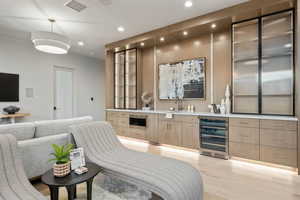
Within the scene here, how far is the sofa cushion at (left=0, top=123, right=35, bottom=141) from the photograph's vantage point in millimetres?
2321

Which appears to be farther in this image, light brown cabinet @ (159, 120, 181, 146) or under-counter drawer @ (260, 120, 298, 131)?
light brown cabinet @ (159, 120, 181, 146)

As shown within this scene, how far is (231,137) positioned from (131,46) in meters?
3.88

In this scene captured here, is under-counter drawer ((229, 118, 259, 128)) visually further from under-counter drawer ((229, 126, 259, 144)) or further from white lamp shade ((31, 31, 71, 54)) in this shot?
white lamp shade ((31, 31, 71, 54))

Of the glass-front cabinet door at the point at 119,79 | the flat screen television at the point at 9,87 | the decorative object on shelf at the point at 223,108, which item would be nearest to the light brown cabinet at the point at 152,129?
the glass-front cabinet door at the point at 119,79

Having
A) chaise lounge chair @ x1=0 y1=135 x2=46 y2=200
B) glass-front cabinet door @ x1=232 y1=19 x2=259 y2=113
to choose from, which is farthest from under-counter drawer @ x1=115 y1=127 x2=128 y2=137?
chaise lounge chair @ x1=0 y1=135 x2=46 y2=200

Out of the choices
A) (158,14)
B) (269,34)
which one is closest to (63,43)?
(158,14)

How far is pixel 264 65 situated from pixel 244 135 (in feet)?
4.97

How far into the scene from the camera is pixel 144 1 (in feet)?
10.5

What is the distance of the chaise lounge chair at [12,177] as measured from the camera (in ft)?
4.83

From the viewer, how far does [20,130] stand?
7.95 feet

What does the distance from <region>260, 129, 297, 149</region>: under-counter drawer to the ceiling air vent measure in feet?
13.9

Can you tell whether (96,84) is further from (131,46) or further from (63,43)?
(63,43)

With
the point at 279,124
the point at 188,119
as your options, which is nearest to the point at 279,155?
the point at 279,124

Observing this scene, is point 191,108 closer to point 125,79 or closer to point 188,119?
point 188,119
